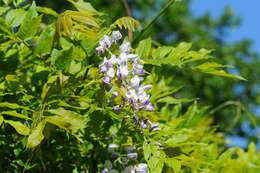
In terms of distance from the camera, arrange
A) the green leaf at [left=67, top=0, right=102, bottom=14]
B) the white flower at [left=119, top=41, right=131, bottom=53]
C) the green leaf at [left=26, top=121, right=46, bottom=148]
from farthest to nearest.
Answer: the green leaf at [left=67, top=0, right=102, bottom=14] < the white flower at [left=119, top=41, right=131, bottom=53] < the green leaf at [left=26, top=121, right=46, bottom=148]

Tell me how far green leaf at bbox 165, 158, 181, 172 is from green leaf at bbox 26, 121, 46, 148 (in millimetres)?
211

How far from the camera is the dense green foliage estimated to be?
1123 millimetres

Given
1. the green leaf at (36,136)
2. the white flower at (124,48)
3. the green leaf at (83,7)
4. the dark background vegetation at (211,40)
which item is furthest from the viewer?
the dark background vegetation at (211,40)

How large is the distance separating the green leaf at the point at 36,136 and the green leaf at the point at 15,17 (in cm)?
23

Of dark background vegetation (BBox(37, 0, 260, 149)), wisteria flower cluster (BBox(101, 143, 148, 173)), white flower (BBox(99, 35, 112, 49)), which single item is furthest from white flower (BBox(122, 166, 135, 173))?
dark background vegetation (BBox(37, 0, 260, 149))

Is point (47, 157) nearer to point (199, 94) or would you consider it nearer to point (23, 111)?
point (23, 111)

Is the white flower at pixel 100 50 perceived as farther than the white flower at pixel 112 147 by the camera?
No

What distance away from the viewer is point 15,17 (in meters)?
1.24

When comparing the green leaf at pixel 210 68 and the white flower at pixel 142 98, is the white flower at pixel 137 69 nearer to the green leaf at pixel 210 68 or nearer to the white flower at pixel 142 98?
the white flower at pixel 142 98

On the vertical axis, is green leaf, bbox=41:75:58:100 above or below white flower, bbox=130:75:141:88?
below

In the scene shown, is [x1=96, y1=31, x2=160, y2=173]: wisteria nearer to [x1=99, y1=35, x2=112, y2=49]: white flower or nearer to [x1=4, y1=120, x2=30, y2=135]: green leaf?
[x1=99, y1=35, x2=112, y2=49]: white flower

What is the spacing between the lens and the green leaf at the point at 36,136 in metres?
1.03

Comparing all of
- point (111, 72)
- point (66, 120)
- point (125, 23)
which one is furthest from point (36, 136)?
point (125, 23)

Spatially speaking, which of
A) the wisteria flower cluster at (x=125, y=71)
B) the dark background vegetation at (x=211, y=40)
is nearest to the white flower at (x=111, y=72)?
the wisteria flower cluster at (x=125, y=71)
